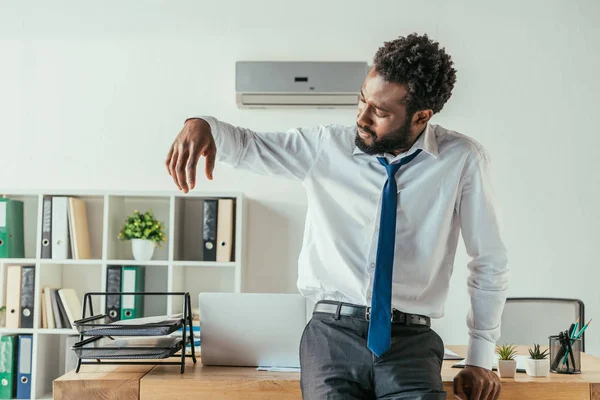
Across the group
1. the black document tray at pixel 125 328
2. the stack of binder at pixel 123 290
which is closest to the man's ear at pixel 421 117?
the black document tray at pixel 125 328

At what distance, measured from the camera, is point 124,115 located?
153 inches

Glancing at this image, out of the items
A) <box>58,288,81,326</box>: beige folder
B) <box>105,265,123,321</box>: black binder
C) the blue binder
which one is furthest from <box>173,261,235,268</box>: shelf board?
the blue binder

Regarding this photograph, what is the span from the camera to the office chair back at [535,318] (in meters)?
3.28

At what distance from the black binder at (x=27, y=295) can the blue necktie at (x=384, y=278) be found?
249 centimetres

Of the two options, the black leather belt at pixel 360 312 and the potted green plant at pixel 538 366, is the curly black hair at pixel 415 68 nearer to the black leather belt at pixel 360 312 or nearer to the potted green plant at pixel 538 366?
the black leather belt at pixel 360 312

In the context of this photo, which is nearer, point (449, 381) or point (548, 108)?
point (449, 381)

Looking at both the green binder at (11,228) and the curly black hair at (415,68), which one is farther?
the green binder at (11,228)

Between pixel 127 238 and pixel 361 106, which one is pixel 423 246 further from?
pixel 127 238

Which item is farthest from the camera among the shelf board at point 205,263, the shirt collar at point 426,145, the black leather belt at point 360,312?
the shelf board at point 205,263

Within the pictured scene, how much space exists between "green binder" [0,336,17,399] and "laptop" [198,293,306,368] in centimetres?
207

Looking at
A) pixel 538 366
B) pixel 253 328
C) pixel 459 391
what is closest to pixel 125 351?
pixel 253 328

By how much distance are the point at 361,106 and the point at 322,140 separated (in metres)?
0.15

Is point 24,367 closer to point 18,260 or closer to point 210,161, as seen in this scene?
point 18,260

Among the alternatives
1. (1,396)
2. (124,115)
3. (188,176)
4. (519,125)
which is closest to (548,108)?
(519,125)
